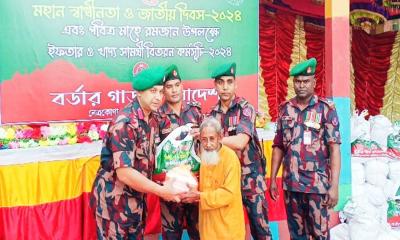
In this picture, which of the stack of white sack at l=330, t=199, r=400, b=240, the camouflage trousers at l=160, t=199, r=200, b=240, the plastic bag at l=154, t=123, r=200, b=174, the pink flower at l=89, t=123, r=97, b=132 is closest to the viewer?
the plastic bag at l=154, t=123, r=200, b=174

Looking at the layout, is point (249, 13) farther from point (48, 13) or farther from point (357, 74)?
point (357, 74)

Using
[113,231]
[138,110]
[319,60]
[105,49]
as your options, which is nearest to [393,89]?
[319,60]

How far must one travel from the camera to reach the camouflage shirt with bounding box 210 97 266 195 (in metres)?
3.78

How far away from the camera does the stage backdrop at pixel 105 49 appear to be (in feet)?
14.1

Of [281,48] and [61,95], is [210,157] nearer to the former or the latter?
[61,95]

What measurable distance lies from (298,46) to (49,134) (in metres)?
4.69

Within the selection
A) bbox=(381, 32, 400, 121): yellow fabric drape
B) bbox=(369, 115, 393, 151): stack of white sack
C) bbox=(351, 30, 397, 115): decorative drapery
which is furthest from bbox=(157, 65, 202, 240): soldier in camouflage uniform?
bbox=(381, 32, 400, 121): yellow fabric drape

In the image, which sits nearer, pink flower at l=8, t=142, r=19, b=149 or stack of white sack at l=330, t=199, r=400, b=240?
pink flower at l=8, t=142, r=19, b=149

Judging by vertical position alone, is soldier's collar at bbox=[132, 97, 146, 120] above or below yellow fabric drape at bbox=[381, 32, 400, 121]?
below

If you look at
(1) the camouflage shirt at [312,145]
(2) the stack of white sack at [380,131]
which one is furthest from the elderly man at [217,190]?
(2) the stack of white sack at [380,131]

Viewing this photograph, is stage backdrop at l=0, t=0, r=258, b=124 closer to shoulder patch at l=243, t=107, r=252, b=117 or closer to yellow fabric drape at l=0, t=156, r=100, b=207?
yellow fabric drape at l=0, t=156, r=100, b=207

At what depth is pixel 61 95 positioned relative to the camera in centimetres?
446

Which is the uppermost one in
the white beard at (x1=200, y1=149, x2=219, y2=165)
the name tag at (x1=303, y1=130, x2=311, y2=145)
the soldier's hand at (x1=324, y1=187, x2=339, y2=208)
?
the name tag at (x1=303, y1=130, x2=311, y2=145)

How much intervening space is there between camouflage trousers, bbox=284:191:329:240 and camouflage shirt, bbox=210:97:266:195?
1.03ft
